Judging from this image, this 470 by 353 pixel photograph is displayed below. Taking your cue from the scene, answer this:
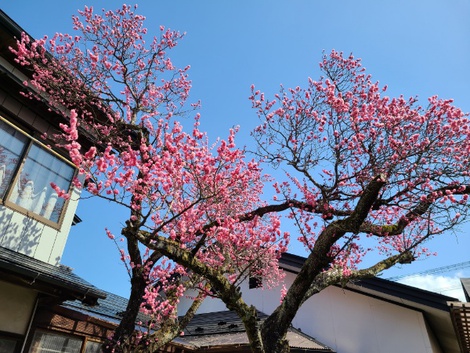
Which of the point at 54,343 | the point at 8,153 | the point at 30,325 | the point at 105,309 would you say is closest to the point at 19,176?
the point at 8,153

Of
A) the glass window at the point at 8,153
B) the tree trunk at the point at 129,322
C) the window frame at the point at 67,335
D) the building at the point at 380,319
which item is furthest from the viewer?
the building at the point at 380,319

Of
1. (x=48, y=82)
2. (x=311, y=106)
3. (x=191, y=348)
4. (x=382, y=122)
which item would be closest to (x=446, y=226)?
(x=382, y=122)

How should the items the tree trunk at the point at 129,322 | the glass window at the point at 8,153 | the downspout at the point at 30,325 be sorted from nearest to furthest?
the tree trunk at the point at 129,322
the downspout at the point at 30,325
the glass window at the point at 8,153

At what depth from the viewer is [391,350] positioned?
905cm

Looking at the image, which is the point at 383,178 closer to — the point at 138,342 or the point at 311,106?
the point at 311,106

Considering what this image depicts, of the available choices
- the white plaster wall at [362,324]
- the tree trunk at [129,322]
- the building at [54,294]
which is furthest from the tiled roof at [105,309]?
the white plaster wall at [362,324]

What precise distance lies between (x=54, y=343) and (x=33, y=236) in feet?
6.11

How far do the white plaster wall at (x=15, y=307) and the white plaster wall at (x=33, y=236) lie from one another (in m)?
0.68

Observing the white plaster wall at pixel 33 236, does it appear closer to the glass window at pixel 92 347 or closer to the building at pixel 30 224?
the building at pixel 30 224

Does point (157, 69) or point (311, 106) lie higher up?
point (157, 69)

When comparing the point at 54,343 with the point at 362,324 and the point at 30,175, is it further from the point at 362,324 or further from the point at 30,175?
the point at 362,324

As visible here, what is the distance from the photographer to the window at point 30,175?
570 centimetres

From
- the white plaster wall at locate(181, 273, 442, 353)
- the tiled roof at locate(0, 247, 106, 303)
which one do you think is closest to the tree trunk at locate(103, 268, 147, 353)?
the tiled roof at locate(0, 247, 106, 303)

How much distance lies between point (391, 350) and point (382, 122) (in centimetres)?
623
